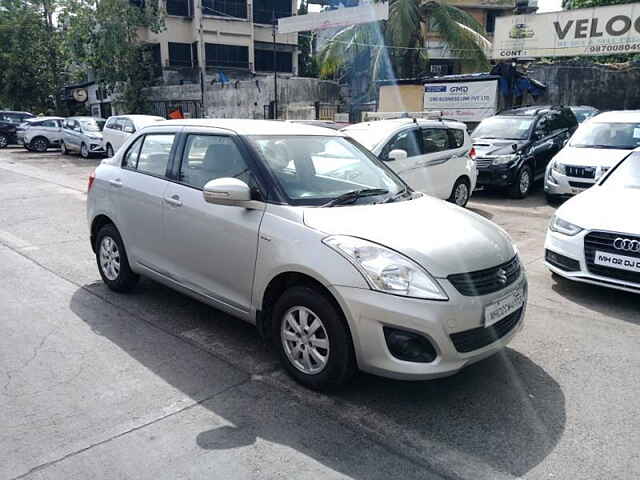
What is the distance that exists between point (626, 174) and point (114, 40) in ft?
92.5

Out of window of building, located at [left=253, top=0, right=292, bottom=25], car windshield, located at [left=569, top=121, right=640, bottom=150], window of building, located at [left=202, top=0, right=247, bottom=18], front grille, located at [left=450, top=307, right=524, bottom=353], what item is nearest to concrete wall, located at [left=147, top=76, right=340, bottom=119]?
window of building, located at [left=202, top=0, right=247, bottom=18]

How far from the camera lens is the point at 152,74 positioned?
111ft

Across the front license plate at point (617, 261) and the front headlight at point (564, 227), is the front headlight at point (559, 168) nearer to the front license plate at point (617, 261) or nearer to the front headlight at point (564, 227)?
the front headlight at point (564, 227)

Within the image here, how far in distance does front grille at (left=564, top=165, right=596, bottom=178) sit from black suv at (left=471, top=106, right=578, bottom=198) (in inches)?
52.8

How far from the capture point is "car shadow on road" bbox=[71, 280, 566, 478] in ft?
9.82

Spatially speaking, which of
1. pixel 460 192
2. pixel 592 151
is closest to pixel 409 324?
pixel 460 192

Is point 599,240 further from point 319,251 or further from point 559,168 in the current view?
point 559,168

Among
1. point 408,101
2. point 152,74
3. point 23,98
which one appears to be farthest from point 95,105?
point 408,101

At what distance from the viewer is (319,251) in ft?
11.1

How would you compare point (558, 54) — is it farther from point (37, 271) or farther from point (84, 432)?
point (84, 432)

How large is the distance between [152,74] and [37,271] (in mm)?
30365

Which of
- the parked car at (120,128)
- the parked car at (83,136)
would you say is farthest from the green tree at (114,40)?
the parked car at (120,128)

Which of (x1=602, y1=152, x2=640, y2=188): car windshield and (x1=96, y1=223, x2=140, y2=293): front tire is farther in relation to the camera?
(x1=602, y1=152, x2=640, y2=188): car windshield

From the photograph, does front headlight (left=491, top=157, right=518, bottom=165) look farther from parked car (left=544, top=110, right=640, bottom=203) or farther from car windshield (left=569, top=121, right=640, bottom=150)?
car windshield (left=569, top=121, right=640, bottom=150)
